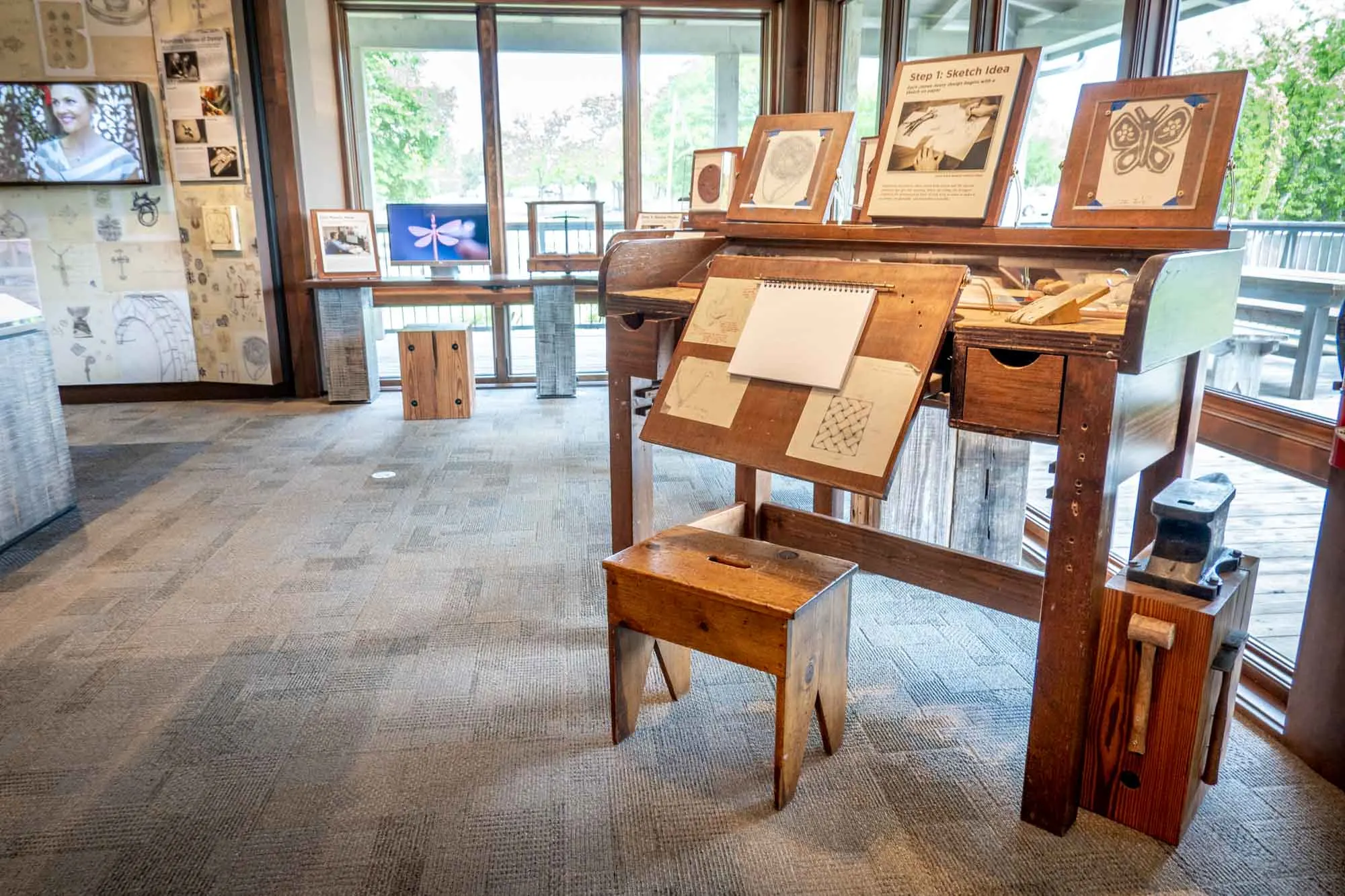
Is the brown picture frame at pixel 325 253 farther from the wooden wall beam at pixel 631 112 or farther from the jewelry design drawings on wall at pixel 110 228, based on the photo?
the wooden wall beam at pixel 631 112

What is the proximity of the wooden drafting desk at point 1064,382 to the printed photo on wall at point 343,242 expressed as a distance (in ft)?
11.4

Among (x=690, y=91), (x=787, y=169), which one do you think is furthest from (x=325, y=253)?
(x=787, y=169)

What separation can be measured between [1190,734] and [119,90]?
222 inches

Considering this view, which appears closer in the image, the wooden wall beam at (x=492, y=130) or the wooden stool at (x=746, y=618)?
the wooden stool at (x=746, y=618)

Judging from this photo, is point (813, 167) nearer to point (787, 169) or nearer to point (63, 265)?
point (787, 169)

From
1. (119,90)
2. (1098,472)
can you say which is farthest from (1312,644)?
(119,90)

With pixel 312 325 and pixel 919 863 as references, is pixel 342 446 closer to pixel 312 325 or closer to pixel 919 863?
pixel 312 325

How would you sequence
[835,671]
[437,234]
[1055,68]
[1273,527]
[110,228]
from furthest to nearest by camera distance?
[437,234], [110,228], [1055,68], [1273,527], [835,671]

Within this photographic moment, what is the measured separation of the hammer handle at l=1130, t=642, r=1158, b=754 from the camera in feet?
5.02

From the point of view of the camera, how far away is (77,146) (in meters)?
4.85

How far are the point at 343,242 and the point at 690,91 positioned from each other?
226 cm

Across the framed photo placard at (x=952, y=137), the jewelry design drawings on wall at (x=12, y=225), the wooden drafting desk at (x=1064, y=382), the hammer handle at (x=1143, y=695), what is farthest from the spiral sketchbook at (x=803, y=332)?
the jewelry design drawings on wall at (x=12, y=225)

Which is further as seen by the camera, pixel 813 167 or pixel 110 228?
pixel 110 228

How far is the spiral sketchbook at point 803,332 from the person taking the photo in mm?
1655
